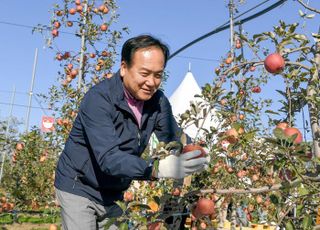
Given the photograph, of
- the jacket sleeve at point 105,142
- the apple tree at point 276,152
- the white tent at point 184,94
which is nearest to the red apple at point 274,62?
the apple tree at point 276,152

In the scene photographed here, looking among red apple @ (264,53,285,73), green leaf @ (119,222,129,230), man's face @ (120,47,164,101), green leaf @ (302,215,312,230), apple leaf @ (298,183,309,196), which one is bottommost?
green leaf @ (119,222,129,230)

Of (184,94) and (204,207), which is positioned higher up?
(184,94)

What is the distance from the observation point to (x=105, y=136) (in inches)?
66.8

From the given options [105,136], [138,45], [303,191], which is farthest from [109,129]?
[303,191]

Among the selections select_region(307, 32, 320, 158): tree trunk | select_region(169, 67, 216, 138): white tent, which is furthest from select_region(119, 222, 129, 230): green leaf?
select_region(169, 67, 216, 138): white tent

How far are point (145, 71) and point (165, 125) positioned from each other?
0.36m

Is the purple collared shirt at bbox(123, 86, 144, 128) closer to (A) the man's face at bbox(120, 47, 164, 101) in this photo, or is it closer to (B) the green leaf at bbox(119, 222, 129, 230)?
(A) the man's face at bbox(120, 47, 164, 101)

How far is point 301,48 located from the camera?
1922 mm

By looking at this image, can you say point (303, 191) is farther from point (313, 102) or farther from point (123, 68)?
point (123, 68)

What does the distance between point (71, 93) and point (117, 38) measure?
85 cm

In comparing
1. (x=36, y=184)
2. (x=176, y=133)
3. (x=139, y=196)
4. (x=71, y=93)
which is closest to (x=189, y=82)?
(x=36, y=184)

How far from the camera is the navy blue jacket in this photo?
67.6 inches

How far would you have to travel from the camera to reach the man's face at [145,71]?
1.82 m

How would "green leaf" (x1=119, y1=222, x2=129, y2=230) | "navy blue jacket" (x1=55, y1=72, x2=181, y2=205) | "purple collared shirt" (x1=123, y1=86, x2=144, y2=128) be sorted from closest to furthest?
1. "green leaf" (x1=119, y1=222, x2=129, y2=230)
2. "navy blue jacket" (x1=55, y1=72, x2=181, y2=205)
3. "purple collared shirt" (x1=123, y1=86, x2=144, y2=128)
